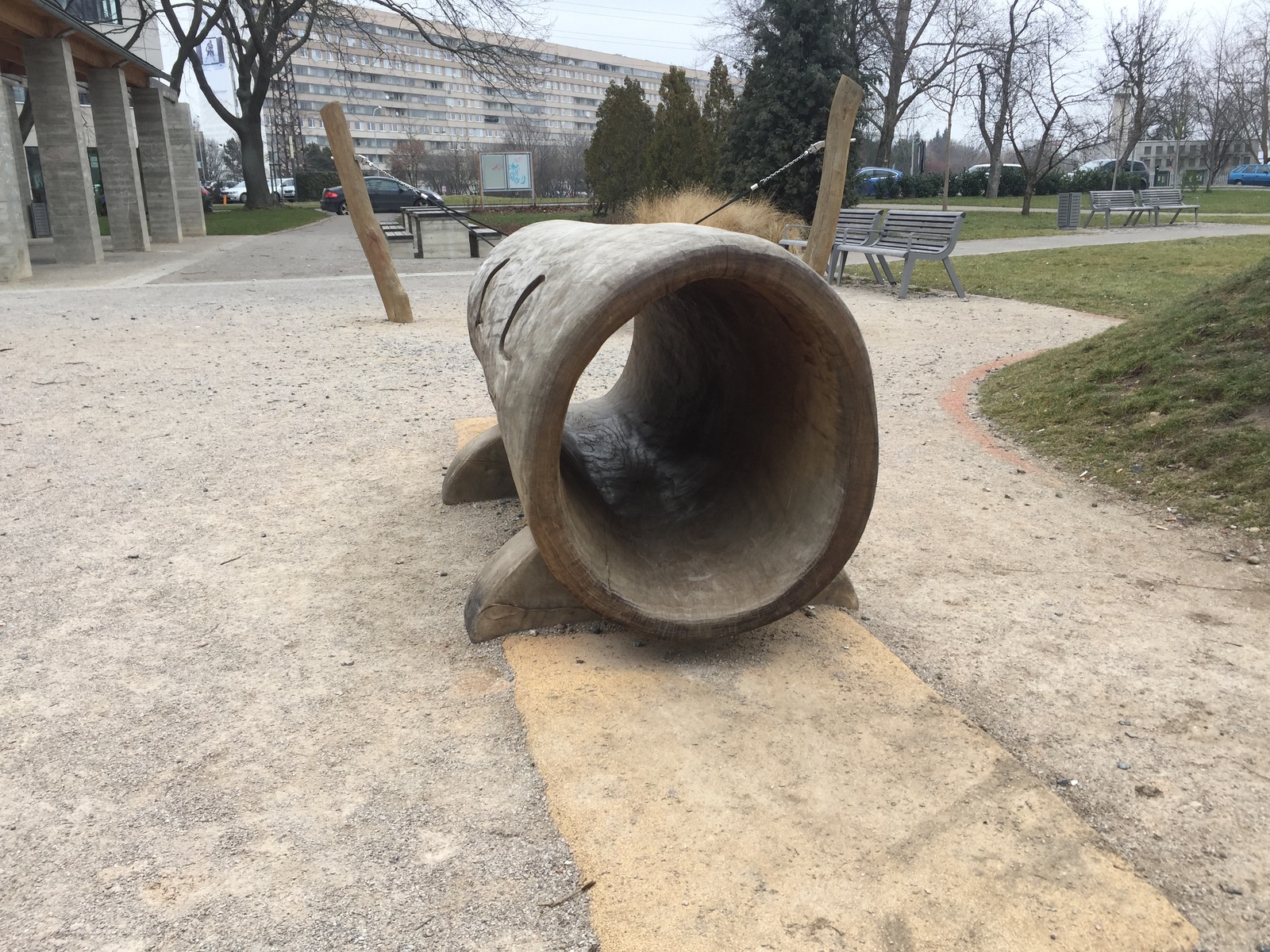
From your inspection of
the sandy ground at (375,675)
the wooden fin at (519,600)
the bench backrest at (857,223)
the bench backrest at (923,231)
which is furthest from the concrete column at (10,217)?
the wooden fin at (519,600)

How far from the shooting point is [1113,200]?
2202 centimetres

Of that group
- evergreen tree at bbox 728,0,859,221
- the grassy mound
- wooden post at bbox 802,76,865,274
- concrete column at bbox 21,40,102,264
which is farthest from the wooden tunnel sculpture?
evergreen tree at bbox 728,0,859,221

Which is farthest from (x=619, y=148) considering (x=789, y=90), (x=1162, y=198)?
(x=1162, y=198)

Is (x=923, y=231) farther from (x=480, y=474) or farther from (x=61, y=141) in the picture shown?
(x=61, y=141)

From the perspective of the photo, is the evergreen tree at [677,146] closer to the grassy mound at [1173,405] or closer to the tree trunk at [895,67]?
the tree trunk at [895,67]

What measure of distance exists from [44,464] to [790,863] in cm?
463

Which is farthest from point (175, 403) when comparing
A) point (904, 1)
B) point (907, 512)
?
point (904, 1)

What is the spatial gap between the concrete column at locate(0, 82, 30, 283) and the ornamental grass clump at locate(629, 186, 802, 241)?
8.46 metres

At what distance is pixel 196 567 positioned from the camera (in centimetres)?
381

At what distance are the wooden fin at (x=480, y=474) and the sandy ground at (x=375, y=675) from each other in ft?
0.47

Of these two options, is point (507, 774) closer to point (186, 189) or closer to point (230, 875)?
point (230, 875)

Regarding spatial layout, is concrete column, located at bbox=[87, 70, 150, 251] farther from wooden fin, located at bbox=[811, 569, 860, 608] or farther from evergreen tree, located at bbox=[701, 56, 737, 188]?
wooden fin, located at bbox=[811, 569, 860, 608]

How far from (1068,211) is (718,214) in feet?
31.0

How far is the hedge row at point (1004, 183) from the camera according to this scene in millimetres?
36344
